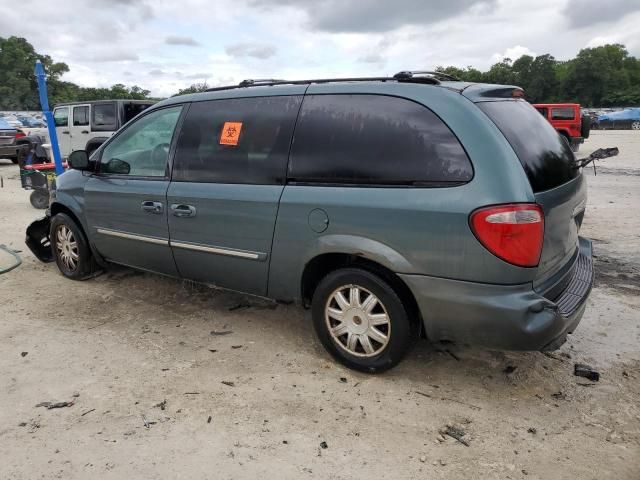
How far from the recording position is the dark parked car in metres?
2.66

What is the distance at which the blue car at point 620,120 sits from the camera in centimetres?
4144

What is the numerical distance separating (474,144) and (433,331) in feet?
3.50

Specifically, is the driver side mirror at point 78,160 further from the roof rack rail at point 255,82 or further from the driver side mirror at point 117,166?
the roof rack rail at point 255,82

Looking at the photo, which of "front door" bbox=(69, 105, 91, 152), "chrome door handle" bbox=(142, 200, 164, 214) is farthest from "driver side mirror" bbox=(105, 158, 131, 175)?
"front door" bbox=(69, 105, 91, 152)

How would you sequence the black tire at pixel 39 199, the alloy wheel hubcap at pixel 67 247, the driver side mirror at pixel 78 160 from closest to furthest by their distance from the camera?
the driver side mirror at pixel 78 160
the alloy wheel hubcap at pixel 67 247
the black tire at pixel 39 199

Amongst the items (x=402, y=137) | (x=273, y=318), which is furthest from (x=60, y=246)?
(x=402, y=137)

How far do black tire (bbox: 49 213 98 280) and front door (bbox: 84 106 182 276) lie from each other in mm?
289

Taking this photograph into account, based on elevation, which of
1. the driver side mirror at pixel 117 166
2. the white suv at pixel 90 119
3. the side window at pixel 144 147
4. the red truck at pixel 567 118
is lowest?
the driver side mirror at pixel 117 166

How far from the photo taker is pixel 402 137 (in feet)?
9.54

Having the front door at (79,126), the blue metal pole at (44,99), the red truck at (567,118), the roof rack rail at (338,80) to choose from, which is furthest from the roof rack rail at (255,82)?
the red truck at (567,118)

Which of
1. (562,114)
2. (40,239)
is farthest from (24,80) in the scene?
(40,239)

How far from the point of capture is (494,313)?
105 inches

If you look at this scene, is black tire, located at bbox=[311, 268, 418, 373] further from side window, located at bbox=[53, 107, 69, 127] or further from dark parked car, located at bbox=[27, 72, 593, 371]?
side window, located at bbox=[53, 107, 69, 127]

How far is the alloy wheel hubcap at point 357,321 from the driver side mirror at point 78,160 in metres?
2.75
